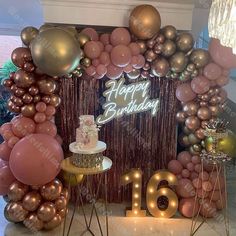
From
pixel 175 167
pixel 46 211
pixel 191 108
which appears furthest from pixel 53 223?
pixel 191 108

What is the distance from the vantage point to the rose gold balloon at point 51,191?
285 centimetres

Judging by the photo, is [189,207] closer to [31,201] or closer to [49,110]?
[31,201]

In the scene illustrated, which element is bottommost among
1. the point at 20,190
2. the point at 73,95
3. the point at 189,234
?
Result: the point at 189,234

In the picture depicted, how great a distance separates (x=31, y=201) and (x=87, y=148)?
74cm

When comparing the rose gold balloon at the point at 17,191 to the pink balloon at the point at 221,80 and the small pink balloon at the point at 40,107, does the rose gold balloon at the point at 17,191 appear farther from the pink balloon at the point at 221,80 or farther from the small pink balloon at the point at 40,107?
the pink balloon at the point at 221,80

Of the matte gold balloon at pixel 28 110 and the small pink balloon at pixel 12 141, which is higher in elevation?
the matte gold balloon at pixel 28 110

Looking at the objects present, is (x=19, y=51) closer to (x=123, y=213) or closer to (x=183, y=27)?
(x=183, y=27)

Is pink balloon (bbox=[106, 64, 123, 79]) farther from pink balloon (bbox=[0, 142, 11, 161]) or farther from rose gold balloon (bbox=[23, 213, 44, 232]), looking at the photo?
rose gold balloon (bbox=[23, 213, 44, 232])

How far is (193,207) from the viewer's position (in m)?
3.18

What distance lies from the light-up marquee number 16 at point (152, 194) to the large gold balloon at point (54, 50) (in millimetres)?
1192

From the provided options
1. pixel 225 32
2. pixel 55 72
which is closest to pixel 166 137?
pixel 55 72

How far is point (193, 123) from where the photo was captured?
306 cm

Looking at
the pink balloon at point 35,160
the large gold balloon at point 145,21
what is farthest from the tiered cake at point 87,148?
the large gold balloon at point 145,21

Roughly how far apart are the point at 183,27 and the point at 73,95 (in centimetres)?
119
